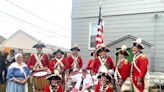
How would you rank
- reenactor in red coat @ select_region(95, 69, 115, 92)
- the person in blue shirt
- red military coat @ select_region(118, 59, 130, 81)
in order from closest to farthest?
red military coat @ select_region(118, 59, 130, 81) → reenactor in red coat @ select_region(95, 69, 115, 92) → the person in blue shirt

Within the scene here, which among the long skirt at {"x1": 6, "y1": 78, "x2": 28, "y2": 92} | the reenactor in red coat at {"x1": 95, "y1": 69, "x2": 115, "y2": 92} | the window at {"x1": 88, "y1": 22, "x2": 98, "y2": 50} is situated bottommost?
the long skirt at {"x1": 6, "y1": 78, "x2": 28, "y2": 92}

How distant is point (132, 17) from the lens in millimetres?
12086

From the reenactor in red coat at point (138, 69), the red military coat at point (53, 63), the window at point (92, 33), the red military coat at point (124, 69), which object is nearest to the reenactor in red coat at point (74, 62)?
the red military coat at point (53, 63)

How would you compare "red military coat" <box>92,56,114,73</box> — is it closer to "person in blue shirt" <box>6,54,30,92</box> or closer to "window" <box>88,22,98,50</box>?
"person in blue shirt" <box>6,54,30,92</box>

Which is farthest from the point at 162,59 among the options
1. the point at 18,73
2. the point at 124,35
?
the point at 18,73

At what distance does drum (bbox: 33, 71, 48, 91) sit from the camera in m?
8.17

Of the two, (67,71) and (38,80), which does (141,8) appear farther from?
(38,80)

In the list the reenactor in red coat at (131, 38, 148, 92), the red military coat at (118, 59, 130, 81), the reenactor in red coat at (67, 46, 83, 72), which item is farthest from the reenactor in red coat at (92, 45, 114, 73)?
the reenactor in red coat at (67, 46, 83, 72)

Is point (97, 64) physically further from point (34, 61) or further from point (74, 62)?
point (34, 61)

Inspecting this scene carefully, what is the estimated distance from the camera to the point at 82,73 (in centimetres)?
817

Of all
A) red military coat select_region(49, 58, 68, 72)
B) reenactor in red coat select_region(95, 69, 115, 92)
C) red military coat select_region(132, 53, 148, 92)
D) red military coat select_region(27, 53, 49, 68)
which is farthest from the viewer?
red military coat select_region(27, 53, 49, 68)

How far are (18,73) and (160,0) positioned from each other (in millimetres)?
6695

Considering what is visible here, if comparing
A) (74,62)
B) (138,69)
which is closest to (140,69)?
(138,69)

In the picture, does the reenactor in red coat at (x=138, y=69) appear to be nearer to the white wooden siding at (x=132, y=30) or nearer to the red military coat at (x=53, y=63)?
the red military coat at (x=53, y=63)
